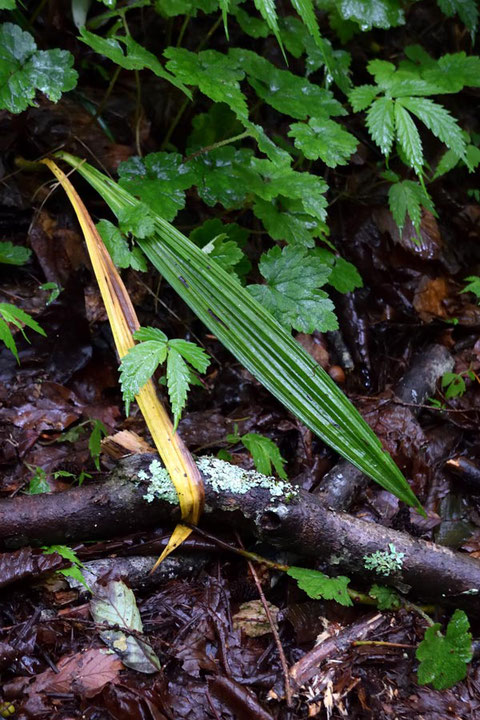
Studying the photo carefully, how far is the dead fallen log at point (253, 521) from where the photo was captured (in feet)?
5.87

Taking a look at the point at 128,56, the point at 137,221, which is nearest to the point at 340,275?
the point at 137,221

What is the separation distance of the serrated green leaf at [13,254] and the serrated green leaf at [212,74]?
1.05m

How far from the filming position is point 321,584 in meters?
1.88

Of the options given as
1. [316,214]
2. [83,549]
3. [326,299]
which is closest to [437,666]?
[83,549]

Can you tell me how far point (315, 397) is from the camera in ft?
6.70

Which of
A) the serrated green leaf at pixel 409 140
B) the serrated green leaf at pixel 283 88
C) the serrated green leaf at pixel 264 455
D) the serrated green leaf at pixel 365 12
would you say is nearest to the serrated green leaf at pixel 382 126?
the serrated green leaf at pixel 409 140

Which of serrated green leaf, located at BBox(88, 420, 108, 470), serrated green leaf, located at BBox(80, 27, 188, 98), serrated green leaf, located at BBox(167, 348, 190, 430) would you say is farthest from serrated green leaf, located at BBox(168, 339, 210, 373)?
serrated green leaf, located at BBox(80, 27, 188, 98)

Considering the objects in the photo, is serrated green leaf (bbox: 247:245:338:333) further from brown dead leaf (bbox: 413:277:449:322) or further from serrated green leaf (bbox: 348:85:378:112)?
brown dead leaf (bbox: 413:277:449:322)

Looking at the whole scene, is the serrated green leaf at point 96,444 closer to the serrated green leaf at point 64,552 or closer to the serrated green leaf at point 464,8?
the serrated green leaf at point 64,552

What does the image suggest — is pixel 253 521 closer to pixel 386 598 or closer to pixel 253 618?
pixel 253 618

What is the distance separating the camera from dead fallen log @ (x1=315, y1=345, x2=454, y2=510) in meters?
2.26

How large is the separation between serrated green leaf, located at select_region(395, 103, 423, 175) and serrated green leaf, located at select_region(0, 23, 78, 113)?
137 centimetres

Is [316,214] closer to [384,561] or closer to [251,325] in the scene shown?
[251,325]

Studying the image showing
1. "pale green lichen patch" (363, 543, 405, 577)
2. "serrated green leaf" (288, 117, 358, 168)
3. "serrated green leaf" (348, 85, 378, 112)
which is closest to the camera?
"pale green lichen patch" (363, 543, 405, 577)
